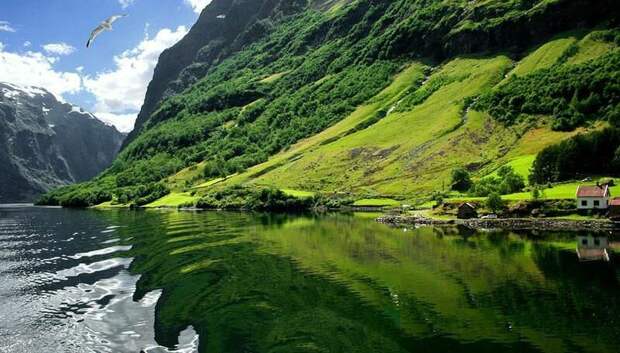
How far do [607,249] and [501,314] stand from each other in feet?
132

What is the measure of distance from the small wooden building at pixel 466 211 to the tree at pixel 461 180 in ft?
126

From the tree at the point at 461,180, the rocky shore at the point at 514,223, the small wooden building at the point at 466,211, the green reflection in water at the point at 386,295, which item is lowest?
the green reflection in water at the point at 386,295

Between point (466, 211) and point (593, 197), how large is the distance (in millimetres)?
27924

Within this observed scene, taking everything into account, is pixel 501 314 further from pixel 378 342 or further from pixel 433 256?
pixel 433 256

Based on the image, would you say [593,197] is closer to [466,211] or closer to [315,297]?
[466,211]

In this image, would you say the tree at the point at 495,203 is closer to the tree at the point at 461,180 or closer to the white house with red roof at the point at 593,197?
the white house with red roof at the point at 593,197

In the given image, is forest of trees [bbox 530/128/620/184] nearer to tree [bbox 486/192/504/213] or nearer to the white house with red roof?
tree [bbox 486/192/504/213]

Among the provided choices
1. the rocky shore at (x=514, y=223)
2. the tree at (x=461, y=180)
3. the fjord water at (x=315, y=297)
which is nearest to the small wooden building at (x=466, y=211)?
the rocky shore at (x=514, y=223)

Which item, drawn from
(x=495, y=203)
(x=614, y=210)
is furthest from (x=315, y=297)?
(x=495, y=203)

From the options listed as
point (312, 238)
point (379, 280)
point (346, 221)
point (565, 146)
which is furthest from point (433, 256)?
point (565, 146)

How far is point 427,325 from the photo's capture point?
42250mm

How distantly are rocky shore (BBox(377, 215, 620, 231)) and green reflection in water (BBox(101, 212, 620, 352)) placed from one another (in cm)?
1050

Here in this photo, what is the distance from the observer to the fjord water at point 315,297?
3947cm

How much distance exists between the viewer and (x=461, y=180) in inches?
6486
